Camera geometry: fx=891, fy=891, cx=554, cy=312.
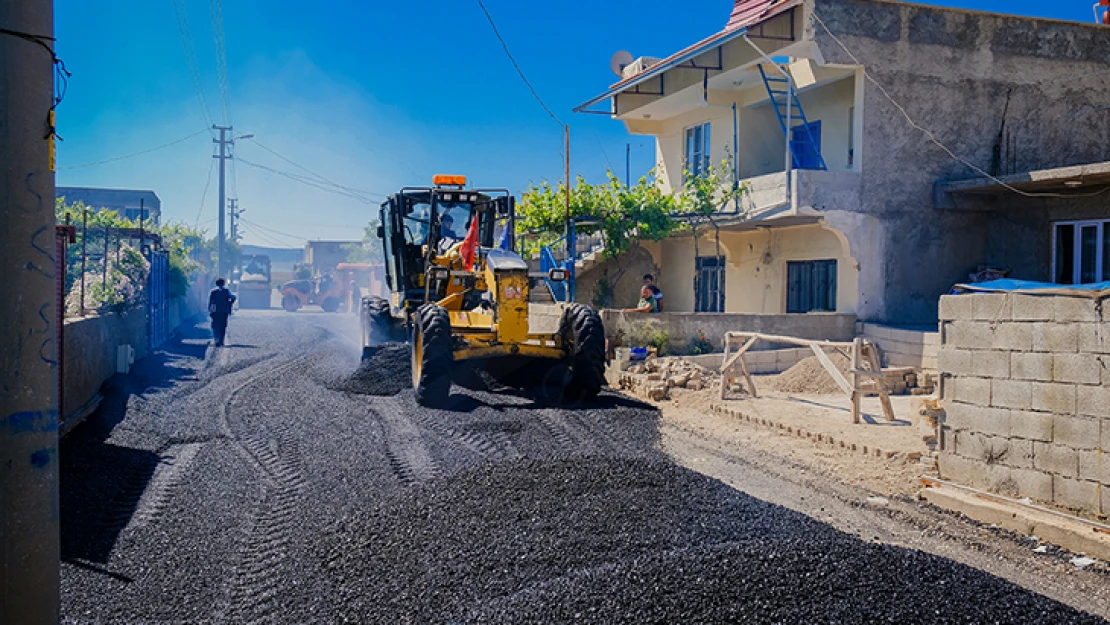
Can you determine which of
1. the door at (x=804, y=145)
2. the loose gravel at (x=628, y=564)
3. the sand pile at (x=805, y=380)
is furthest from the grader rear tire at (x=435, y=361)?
the door at (x=804, y=145)

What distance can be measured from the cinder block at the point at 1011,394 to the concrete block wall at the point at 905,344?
21.2ft

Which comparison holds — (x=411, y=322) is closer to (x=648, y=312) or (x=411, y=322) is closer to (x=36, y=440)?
(x=648, y=312)

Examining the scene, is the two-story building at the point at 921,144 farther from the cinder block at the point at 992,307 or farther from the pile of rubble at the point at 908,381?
the cinder block at the point at 992,307

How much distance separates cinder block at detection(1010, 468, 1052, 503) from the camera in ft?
21.1

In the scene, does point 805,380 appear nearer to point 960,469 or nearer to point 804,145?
point 960,469

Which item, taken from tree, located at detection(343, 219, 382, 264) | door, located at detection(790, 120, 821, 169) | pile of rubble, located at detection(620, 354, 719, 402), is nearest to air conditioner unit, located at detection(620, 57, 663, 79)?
door, located at detection(790, 120, 821, 169)

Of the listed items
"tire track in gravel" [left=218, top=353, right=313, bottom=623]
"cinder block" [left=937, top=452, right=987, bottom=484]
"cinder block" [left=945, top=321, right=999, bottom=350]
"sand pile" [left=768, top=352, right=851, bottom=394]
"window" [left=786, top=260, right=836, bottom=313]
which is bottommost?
"tire track in gravel" [left=218, top=353, right=313, bottom=623]

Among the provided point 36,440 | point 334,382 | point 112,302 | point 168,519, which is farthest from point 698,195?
point 36,440

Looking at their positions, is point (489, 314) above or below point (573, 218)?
below

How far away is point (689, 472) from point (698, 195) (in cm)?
1148

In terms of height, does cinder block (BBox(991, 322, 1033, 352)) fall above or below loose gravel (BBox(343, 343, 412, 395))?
above

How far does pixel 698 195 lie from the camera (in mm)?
18109

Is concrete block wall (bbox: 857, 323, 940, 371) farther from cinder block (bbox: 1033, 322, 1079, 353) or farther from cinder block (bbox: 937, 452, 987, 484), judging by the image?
cinder block (bbox: 1033, 322, 1079, 353)

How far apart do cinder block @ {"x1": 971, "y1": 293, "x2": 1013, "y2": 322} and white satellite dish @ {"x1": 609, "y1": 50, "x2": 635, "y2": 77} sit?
1708 cm
